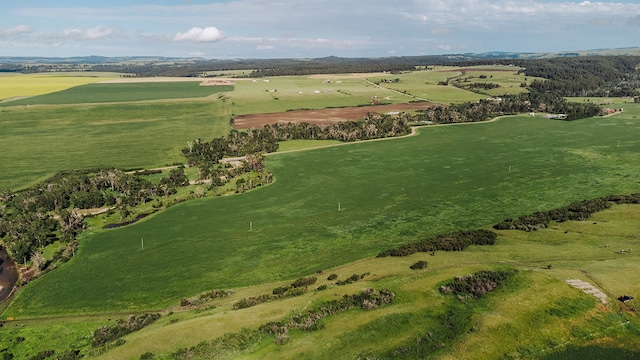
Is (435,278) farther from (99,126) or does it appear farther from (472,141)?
(99,126)

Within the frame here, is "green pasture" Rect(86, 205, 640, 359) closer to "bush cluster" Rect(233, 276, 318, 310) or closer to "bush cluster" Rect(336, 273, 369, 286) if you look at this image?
"bush cluster" Rect(336, 273, 369, 286)

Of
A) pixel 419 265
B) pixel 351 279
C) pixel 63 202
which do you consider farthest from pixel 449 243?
pixel 63 202

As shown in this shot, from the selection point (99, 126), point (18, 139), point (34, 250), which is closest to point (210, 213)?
point (34, 250)

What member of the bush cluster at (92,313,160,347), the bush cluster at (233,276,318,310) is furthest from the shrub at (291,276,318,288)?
the bush cluster at (92,313,160,347)

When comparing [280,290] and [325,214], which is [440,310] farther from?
[325,214]

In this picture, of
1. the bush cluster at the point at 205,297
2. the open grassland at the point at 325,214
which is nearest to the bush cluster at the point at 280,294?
the bush cluster at the point at 205,297

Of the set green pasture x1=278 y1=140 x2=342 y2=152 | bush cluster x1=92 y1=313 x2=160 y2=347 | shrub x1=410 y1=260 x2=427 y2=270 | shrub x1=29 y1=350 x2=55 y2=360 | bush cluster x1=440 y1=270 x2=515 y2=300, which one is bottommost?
shrub x1=29 y1=350 x2=55 y2=360

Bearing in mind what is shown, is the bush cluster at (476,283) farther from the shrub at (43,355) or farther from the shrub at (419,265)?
the shrub at (43,355)
